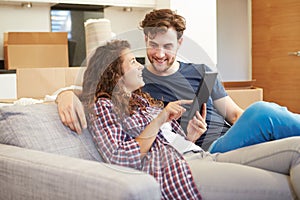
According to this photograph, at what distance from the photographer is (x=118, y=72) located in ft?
4.87

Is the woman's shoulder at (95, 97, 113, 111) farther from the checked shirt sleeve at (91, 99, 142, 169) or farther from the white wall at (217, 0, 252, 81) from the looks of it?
the white wall at (217, 0, 252, 81)

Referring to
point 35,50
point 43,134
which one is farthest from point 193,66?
point 35,50

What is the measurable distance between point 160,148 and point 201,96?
416 mm

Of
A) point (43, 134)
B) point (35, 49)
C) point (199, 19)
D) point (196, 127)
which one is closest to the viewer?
point (43, 134)

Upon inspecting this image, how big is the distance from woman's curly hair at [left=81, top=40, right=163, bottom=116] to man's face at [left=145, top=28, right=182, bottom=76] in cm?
11

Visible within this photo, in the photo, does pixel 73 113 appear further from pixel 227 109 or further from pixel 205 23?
pixel 205 23

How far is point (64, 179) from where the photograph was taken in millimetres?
1130

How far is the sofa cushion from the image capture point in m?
1.46

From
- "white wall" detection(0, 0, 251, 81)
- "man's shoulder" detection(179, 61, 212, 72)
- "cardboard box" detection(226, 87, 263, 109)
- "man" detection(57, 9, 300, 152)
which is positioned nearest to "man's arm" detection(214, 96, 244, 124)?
"man" detection(57, 9, 300, 152)

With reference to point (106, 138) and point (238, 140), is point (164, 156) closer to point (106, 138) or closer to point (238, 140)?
point (106, 138)

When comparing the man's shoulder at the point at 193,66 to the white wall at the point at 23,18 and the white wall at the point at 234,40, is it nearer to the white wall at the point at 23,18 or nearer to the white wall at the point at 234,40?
the white wall at the point at 23,18

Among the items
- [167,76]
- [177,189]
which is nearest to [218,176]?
[177,189]

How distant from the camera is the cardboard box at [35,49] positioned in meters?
3.70

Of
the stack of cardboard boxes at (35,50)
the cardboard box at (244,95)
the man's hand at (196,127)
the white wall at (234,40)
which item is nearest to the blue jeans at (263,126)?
the man's hand at (196,127)
